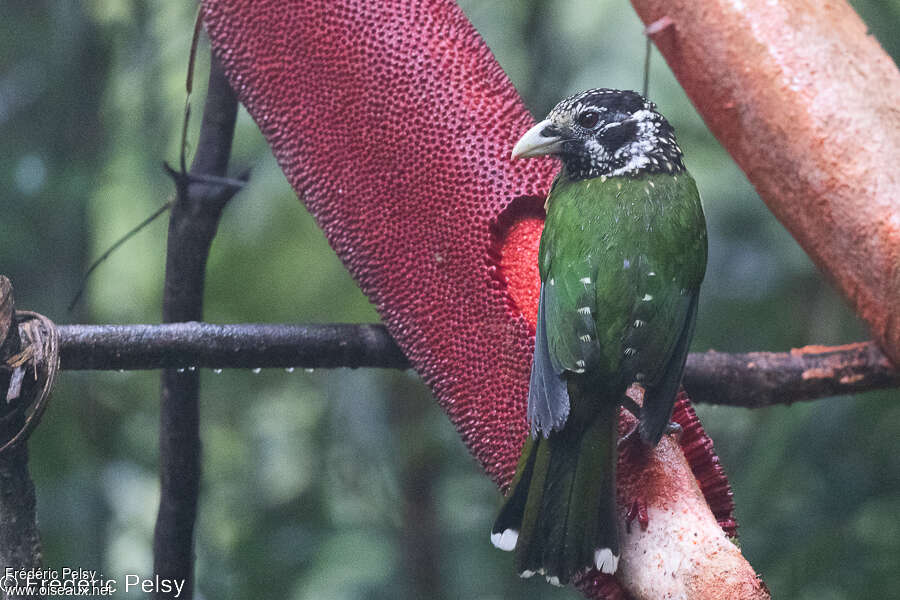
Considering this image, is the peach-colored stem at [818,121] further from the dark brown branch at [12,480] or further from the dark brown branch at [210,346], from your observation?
the dark brown branch at [12,480]

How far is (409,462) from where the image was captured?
203 cm

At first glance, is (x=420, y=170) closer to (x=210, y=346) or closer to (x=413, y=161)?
(x=413, y=161)

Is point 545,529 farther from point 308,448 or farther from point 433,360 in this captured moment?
point 308,448

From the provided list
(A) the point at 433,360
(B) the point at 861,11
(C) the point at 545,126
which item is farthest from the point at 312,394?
(B) the point at 861,11

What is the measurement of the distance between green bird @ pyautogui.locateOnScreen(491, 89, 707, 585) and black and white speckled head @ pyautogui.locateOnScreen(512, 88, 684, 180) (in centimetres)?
2

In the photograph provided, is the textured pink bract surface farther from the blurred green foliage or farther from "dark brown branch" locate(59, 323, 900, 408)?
the blurred green foliage

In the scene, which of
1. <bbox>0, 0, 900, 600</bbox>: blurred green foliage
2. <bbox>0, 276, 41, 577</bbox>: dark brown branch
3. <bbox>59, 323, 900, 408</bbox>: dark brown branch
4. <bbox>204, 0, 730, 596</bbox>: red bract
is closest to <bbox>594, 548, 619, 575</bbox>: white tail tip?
<bbox>204, 0, 730, 596</bbox>: red bract

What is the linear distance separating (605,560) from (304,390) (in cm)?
142

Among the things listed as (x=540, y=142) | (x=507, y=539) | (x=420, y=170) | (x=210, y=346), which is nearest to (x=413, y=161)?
(x=420, y=170)

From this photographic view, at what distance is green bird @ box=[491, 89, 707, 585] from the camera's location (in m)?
0.88

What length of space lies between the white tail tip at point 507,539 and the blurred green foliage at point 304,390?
1.05 metres

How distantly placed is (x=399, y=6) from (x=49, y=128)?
1101mm

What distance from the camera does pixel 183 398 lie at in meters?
1.22

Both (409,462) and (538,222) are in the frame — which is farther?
(409,462)
